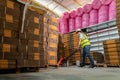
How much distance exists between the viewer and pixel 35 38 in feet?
16.4

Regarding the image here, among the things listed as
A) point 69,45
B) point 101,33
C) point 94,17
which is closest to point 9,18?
point 101,33

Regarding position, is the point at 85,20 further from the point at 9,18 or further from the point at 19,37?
the point at 9,18

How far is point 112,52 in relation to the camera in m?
8.25

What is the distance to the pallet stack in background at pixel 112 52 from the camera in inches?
317

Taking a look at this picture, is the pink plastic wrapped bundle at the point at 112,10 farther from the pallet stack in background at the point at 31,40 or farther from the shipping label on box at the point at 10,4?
the shipping label on box at the point at 10,4

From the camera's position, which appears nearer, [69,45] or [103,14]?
[103,14]

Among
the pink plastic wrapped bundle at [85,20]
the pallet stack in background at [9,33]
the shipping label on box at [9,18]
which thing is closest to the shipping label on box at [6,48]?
the pallet stack in background at [9,33]

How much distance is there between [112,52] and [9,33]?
5104 mm

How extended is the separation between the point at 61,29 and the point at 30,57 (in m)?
8.04

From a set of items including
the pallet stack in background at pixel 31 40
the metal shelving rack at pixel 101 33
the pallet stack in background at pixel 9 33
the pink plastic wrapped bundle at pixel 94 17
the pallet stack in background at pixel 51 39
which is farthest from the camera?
the pink plastic wrapped bundle at pixel 94 17

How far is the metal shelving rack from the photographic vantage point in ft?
29.4

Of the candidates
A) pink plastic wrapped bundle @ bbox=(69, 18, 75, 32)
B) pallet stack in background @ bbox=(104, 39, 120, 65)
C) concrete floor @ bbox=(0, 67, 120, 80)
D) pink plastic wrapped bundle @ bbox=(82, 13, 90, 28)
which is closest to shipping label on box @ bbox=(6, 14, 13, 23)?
concrete floor @ bbox=(0, 67, 120, 80)

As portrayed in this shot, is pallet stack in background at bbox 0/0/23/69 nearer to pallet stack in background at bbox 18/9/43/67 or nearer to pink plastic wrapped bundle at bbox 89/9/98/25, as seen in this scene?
pallet stack in background at bbox 18/9/43/67

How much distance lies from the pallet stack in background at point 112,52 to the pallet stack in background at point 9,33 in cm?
478
